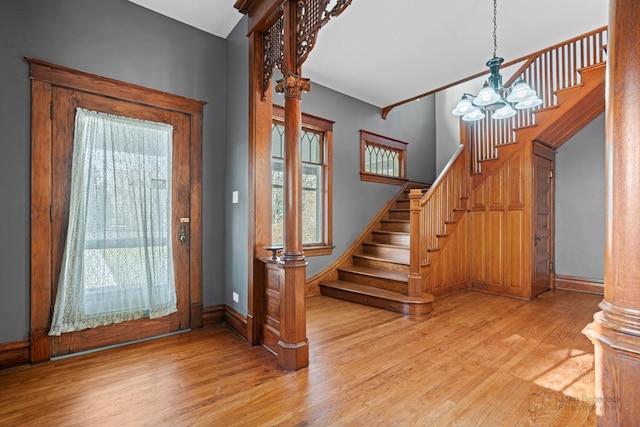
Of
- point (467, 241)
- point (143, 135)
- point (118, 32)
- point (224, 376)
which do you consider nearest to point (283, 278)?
point (224, 376)

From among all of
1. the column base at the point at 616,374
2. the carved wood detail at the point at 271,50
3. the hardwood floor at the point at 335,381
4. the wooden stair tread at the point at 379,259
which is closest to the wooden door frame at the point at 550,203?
the hardwood floor at the point at 335,381

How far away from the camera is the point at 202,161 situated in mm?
3244

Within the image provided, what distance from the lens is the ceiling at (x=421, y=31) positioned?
2.88 m

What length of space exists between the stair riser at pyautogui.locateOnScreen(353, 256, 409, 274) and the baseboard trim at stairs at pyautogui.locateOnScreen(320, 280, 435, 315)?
41 centimetres

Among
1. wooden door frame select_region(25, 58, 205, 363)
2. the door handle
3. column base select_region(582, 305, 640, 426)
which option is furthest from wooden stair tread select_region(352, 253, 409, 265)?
wooden door frame select_region(25, 58, 205, 363)

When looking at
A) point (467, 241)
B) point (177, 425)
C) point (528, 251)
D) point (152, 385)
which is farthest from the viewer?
point (467, 241)

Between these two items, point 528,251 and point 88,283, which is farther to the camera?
point 528,251

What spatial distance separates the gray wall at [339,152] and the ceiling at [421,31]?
448 millimetres

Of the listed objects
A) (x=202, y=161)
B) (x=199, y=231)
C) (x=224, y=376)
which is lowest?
(x=224, y=376)

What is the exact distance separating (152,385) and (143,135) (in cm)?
206

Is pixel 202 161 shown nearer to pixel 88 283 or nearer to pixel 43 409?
pixel 88 283

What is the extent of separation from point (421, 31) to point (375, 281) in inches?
116

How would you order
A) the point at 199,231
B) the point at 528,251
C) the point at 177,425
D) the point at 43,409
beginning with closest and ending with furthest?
the point at 177,425
the point at 43,409
the point at 199,231
the point at 528,251

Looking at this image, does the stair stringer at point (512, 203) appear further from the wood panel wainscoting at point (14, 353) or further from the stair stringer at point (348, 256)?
the wood panel wainscoting at point (14, 353)
